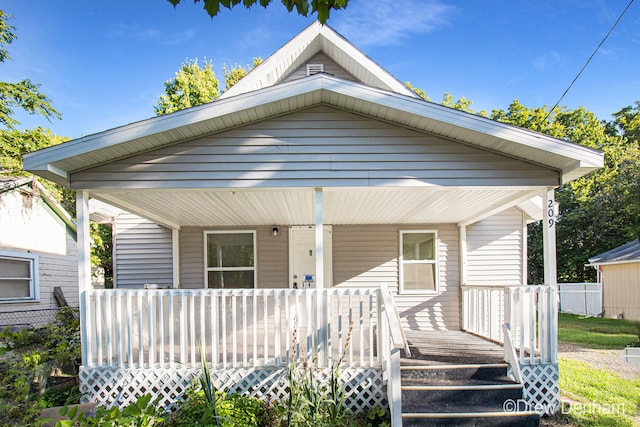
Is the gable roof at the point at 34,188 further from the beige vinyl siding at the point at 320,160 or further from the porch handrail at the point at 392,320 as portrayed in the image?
the porch handrail at the point at 392,320

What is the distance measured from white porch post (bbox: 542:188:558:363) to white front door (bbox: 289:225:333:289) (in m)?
4.43

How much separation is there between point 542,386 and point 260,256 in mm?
5676

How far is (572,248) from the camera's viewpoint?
26.1 m

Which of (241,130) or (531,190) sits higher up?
(241,130)

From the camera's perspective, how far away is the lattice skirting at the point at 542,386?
5141 mm

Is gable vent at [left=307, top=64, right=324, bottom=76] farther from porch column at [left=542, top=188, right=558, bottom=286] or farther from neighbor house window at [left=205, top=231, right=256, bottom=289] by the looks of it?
porch column at [left=542, top=188, right=558, bottom=286]

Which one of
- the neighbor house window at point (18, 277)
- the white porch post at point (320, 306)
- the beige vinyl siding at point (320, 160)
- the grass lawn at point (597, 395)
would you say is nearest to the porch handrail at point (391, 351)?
the white porch post at point (320, 306)

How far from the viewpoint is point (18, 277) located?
10.1 meters

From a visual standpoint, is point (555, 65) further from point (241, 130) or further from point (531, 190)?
point (241, 130)

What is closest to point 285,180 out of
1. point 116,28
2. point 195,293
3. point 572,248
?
point 195,293

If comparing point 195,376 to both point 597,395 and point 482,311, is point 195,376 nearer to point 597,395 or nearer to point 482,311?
point 482,311

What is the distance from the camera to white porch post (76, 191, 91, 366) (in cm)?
509

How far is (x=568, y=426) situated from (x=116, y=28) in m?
12.2

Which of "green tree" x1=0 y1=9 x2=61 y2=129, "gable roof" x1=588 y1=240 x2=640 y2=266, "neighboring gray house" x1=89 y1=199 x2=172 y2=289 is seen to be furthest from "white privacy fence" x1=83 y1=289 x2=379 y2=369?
"gable roof" x1=588 y1=240 x2=640 y2=266
